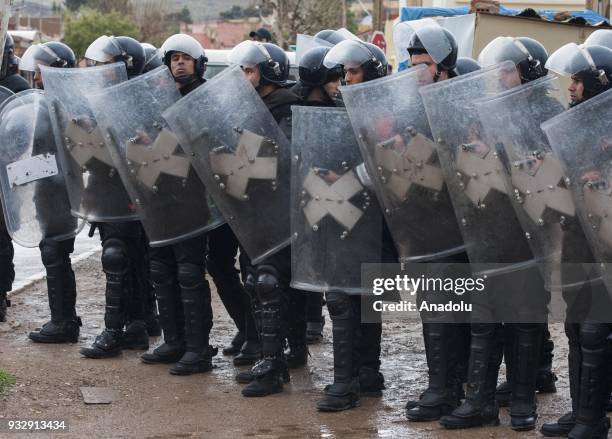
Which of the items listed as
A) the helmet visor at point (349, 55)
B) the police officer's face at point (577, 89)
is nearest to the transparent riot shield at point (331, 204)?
the helmet visor at point (349, 55)

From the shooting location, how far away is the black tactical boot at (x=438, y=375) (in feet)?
20.9

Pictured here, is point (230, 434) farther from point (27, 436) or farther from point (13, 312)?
point (13, 312)

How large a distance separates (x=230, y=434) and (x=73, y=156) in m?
2.39

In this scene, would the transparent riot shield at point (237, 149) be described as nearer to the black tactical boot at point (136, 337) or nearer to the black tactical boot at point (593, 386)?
the black tactical boot at point (136, 337)

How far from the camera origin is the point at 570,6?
77.6 ft

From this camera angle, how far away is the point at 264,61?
7246 mm

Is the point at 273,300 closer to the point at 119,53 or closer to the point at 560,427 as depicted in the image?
the point at 560,427

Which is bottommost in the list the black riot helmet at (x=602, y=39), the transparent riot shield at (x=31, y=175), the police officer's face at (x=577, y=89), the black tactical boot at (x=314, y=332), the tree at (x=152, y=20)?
the tree at (x=152, y=20)

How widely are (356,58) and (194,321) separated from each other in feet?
6.22

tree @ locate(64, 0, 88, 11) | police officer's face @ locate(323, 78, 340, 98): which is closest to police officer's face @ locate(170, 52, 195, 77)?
police officer's face @ locate(323, 78, 340, 98)

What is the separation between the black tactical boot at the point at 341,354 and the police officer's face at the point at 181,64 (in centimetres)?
180

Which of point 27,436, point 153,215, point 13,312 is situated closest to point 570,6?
point 13,312

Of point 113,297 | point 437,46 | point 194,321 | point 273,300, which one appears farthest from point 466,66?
point 113,297

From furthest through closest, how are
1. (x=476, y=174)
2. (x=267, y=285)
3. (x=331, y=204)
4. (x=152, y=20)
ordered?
(x=152, y=20), (x=267, y=285), (x=331, y=204), (x=476, y=174)
